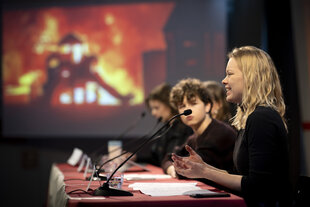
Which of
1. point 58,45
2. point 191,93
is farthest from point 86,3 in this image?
point 191,93

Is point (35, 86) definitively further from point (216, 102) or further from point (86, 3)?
point (216, 102)

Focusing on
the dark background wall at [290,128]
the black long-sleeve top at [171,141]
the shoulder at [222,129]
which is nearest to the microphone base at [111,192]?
the shoulder at [222,129]

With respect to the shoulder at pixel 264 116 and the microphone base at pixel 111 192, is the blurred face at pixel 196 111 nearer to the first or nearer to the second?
the shoulder at pixel 264 116

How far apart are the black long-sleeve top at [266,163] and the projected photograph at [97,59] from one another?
3159 mm

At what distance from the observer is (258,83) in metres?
1.92

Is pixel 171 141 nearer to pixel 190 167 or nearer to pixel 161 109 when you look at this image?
pixel 161 109

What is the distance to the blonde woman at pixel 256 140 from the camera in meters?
1.76

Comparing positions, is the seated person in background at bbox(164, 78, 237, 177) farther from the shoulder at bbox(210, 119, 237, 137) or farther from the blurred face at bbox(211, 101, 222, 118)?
the blurred face at bbox(211, 101, 222, 118)

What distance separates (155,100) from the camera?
372 cm

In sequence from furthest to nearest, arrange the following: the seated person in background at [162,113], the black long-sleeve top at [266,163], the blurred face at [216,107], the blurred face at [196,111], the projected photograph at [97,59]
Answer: the projected photograph at [97,59] → the seated person in background at [162,113] → the blurred face at [216,107] → the blurred face at [196,111] → the black long-sleeve top at [266,163]

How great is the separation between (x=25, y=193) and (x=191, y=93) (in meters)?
3.51

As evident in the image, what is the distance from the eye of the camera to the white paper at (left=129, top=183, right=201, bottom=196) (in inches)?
71.0

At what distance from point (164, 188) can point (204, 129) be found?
0.79m

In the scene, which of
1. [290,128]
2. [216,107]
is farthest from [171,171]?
[290,128]
